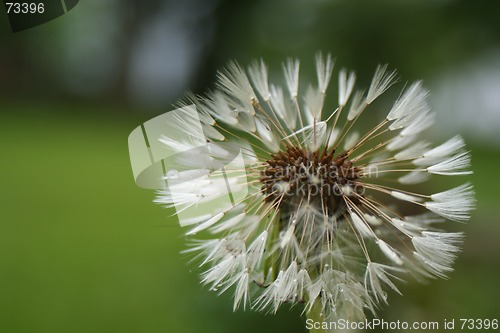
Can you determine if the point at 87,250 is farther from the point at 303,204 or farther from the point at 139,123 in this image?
the point at 139,123

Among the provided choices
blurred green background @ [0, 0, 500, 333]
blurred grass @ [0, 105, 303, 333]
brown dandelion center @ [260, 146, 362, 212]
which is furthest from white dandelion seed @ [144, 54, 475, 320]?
blurred grass @ [0, 105, 303, 333]

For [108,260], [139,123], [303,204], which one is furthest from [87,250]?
[139,123]

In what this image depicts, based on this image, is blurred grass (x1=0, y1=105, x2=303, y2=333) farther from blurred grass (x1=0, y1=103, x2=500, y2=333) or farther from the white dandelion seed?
the white dandelion seed

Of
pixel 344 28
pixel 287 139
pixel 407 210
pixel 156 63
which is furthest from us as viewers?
pixel 156 63

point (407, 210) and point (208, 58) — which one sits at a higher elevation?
point (208, 58)

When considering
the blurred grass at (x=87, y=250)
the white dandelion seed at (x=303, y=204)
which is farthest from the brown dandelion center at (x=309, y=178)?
the blurred grass at (x=87, y=250)

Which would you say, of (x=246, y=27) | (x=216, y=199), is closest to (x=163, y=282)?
(x=216, y=199)

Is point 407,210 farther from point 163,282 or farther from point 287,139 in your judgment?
point 163,282
